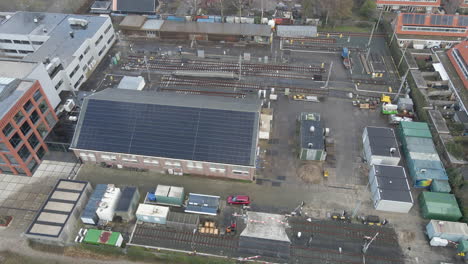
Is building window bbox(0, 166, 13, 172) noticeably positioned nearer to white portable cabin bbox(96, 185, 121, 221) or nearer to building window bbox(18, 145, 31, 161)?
building window bbox(18, 145, 31, 161)

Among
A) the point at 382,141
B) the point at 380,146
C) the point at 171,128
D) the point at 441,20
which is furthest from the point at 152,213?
the point at 441,20

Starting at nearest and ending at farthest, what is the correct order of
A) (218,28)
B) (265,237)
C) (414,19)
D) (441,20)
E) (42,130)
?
(265,237), (42,130), (441,20), (414,19), (218,28)

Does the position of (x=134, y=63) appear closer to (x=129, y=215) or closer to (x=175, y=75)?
(x=175, y=75)

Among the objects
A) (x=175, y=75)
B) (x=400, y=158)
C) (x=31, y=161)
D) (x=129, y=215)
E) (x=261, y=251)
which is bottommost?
(x=261, y=251)

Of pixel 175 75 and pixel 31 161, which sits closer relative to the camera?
pixel 31 161

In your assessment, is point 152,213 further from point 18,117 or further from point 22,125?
point 18,117

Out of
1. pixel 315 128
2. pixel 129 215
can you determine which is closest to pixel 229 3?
pixel 315 128

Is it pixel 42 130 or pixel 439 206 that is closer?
pixel 439 206

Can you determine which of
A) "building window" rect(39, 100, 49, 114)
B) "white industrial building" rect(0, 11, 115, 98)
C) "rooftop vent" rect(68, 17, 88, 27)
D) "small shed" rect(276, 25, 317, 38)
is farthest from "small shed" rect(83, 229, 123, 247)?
"small shed" rect(276, 25, 317, 38)
